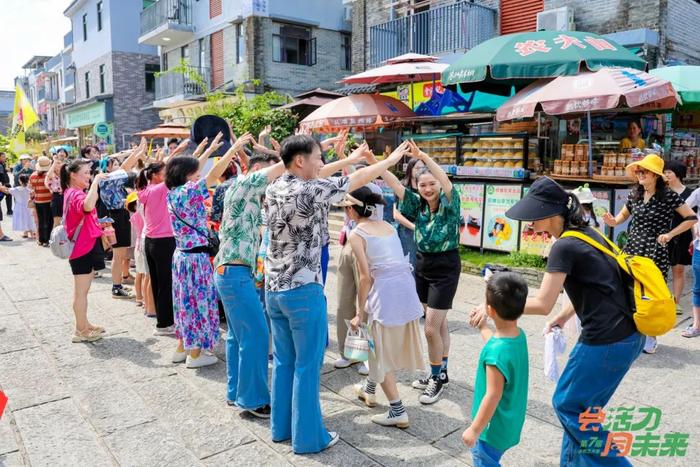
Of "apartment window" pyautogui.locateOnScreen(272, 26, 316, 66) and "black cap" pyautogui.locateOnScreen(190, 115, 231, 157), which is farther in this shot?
"apartment window" pyautogui.locateOnScreen(272, 26, 316, 66)

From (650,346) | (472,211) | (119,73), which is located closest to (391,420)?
(650,346)

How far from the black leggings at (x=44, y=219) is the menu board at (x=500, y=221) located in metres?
8.59

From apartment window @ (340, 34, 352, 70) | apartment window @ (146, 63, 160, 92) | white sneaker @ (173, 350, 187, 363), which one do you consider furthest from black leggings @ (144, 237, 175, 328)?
apartment window @ (146, 63, 160, 92)

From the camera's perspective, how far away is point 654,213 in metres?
5.25

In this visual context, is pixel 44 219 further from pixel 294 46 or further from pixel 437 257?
pixel 294 46

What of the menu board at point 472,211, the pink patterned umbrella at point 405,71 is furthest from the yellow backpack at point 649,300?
the pink patterned umbrella at point 405,71

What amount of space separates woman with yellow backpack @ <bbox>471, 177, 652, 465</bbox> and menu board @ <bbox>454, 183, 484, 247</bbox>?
646cm

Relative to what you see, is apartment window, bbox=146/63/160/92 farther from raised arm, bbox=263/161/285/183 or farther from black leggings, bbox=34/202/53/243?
raised arm, bbox=263/161/285/183

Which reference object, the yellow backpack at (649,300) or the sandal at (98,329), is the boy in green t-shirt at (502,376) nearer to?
the yellow backpack at (649,300)

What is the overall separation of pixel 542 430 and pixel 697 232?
10.1ft

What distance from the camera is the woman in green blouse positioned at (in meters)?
4.27

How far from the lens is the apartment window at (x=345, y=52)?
23062 mm

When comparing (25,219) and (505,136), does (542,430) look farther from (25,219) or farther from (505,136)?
(25,219)

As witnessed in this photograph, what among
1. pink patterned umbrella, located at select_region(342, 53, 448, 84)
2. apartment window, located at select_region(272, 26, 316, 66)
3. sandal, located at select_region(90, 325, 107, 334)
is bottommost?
sandal, located at select_region(90, 325, 107, 334)
